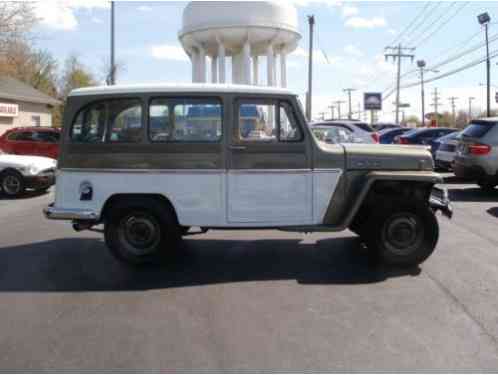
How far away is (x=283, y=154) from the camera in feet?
19.7

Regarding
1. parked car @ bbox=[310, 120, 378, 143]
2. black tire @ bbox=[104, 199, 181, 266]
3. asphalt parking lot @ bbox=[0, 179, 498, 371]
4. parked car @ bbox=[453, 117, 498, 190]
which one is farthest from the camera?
parked car @ bbox=[310, 120, 378, 143]

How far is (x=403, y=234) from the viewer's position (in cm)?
617

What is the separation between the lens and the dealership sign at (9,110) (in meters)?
25.4

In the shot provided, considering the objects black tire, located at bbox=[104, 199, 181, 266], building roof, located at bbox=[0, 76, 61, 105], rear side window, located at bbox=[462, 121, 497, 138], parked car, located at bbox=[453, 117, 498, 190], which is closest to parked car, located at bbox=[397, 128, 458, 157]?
rear side window, located at bbox=[462, 121, 497, 138]

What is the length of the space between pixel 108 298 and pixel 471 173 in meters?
9.30

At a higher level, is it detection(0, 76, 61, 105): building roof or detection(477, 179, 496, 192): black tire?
detection(0, 76, 61, 105): building roof

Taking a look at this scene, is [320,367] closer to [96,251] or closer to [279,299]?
[279,299]

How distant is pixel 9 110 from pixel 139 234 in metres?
23.4

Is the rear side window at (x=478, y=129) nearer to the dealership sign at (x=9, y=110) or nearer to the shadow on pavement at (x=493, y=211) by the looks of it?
the shadow on pavement at (x=493, y=211)

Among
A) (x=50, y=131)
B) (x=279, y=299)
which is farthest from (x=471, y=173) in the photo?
(x=50, y=131)

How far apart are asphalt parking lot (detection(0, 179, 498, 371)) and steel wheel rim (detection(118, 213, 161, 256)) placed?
0.29m

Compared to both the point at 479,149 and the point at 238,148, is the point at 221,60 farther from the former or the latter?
the point at 238,148

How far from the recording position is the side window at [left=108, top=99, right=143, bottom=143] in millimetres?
6062

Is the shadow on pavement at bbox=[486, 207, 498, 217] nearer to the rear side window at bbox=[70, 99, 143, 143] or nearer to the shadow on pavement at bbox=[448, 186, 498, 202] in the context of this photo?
the shadow on pavement at bbox=[448, 186, 498, 202]
